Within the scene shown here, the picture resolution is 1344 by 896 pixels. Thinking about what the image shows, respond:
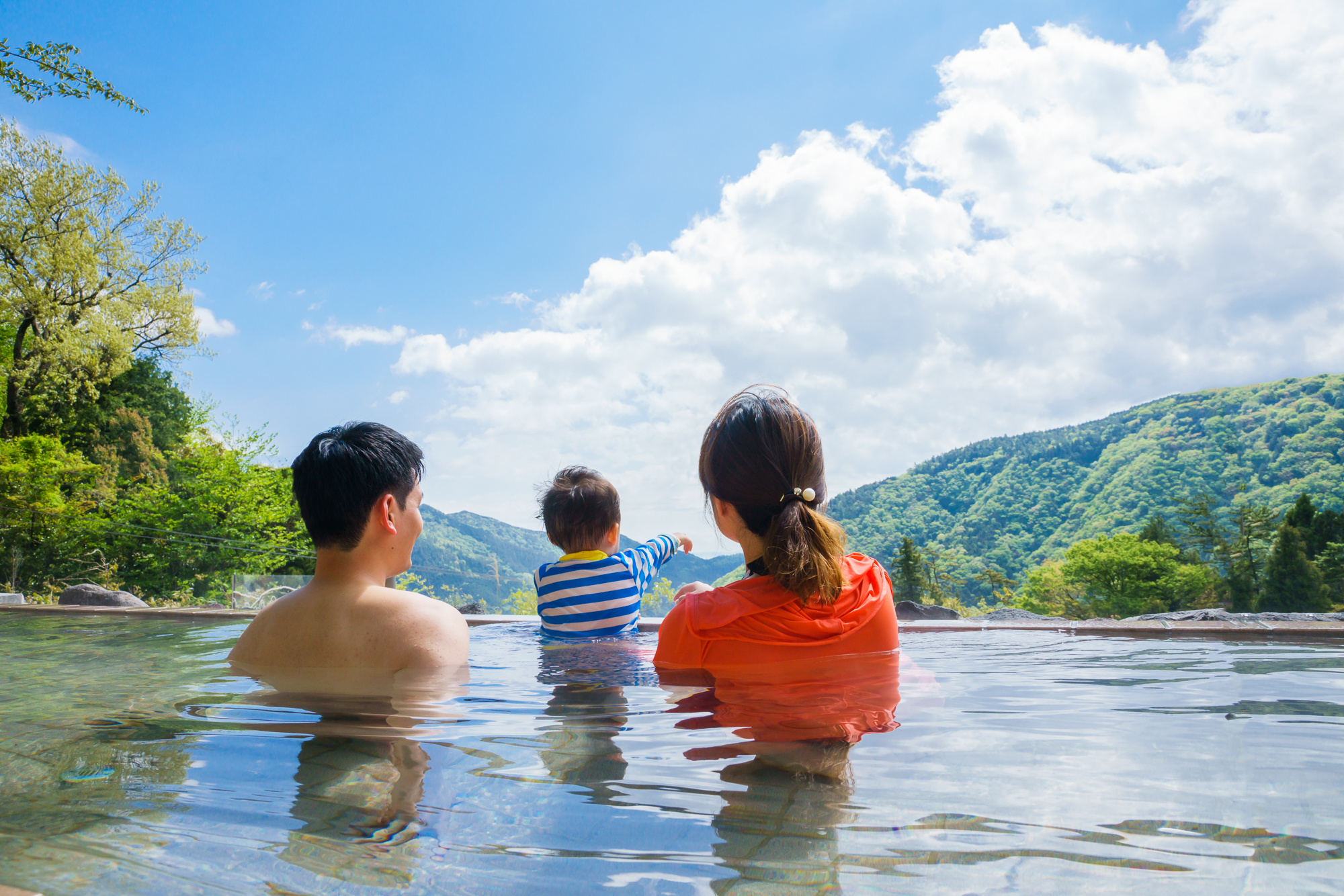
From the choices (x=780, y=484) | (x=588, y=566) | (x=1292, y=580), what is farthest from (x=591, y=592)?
(x=1292, y=580)

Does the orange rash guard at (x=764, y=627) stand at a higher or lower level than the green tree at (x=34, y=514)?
lower

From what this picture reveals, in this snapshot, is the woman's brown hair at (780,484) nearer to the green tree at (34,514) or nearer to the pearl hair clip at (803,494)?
the pearl hair clip at (803,494)

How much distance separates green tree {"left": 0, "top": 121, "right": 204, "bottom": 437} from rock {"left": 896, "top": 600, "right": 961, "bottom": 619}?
2018 centimetres

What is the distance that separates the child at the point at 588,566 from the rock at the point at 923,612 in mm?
3182

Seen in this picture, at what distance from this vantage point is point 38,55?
8.34 metres

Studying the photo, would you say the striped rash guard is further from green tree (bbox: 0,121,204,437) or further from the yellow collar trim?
green tree (bbox: 0,121,204,437)

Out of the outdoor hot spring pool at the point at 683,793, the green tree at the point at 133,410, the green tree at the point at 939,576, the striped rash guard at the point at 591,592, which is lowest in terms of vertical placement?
the green tree at the point at 939,576

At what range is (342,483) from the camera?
6.42 ft

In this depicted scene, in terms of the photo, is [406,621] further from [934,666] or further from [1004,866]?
[934,666]

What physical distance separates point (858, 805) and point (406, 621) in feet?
4.30

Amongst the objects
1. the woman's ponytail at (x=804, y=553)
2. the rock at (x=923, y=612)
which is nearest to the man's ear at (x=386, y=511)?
the woman's ponytail at (x=804, y=553)

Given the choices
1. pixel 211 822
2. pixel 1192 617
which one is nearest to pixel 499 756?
pixel 211 822

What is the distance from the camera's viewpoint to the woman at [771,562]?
1.94 meters

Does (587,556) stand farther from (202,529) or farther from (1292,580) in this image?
(1292,580)
